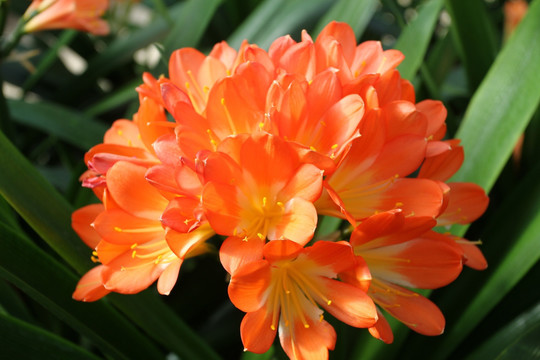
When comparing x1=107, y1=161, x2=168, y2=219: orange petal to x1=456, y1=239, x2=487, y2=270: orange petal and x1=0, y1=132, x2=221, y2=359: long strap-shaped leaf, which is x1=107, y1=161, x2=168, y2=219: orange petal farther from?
x1=456, y1=239, x2=487, y2=270: orange petal

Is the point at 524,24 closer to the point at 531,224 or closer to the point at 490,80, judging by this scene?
the point at 490,80

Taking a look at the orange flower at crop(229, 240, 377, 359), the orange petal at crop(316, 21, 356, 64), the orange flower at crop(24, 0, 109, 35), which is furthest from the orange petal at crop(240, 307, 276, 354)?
the orange flower at crop(24, 0, 109, 35)

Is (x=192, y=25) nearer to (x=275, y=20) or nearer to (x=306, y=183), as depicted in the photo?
(x=275, y=20)

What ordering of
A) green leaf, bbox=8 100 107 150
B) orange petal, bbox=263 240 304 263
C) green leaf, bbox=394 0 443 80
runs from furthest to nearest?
green leaf, bbox=8 100 107 150, green leaf, bbox=394 0 443 80, orange petal, bbox=263 240 304 263

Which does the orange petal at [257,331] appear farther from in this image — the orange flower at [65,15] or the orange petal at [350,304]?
the orange flower at [65,15]

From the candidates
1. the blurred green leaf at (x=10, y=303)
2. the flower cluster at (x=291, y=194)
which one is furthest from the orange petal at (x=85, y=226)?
the blurred green leaf at (x=10, y=303)

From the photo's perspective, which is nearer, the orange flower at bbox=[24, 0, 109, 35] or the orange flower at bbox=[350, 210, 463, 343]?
the orange flower at bbox=[350, 210, 463, 343]
